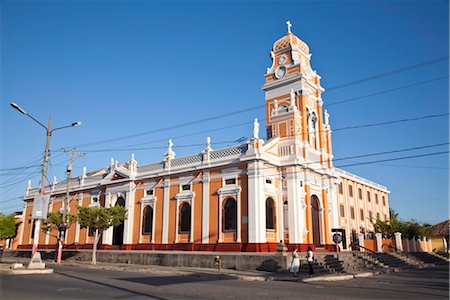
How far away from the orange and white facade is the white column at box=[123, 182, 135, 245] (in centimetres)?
9

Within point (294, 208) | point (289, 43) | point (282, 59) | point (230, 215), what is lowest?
point (230, 215)

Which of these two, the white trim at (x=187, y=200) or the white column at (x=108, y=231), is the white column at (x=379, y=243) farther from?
the white column at (x=108, y=231)

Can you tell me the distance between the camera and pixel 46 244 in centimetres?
4194

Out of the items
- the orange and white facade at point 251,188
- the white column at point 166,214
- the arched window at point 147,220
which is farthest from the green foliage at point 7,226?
the white column at point 166,214

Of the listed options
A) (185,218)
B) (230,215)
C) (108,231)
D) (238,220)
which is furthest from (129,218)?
(238,220)

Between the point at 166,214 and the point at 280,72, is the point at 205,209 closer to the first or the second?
the point at 166,214

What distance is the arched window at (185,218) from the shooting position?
99.6 feet

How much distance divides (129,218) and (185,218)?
6394 millimetres

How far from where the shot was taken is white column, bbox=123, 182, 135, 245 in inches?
1331

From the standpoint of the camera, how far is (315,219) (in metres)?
30.4

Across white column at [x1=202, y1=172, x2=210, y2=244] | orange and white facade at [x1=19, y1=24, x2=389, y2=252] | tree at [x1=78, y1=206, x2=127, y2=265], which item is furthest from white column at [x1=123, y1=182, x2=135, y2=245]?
white column at [x1=202, y1=172, x2=210, y2=244]

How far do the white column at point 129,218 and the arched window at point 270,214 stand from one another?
42.8ft

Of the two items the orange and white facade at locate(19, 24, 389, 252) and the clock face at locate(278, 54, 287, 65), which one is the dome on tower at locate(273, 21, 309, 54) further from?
the clock face at locate(278, 54, 287, 65)

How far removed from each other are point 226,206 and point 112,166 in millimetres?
14852
